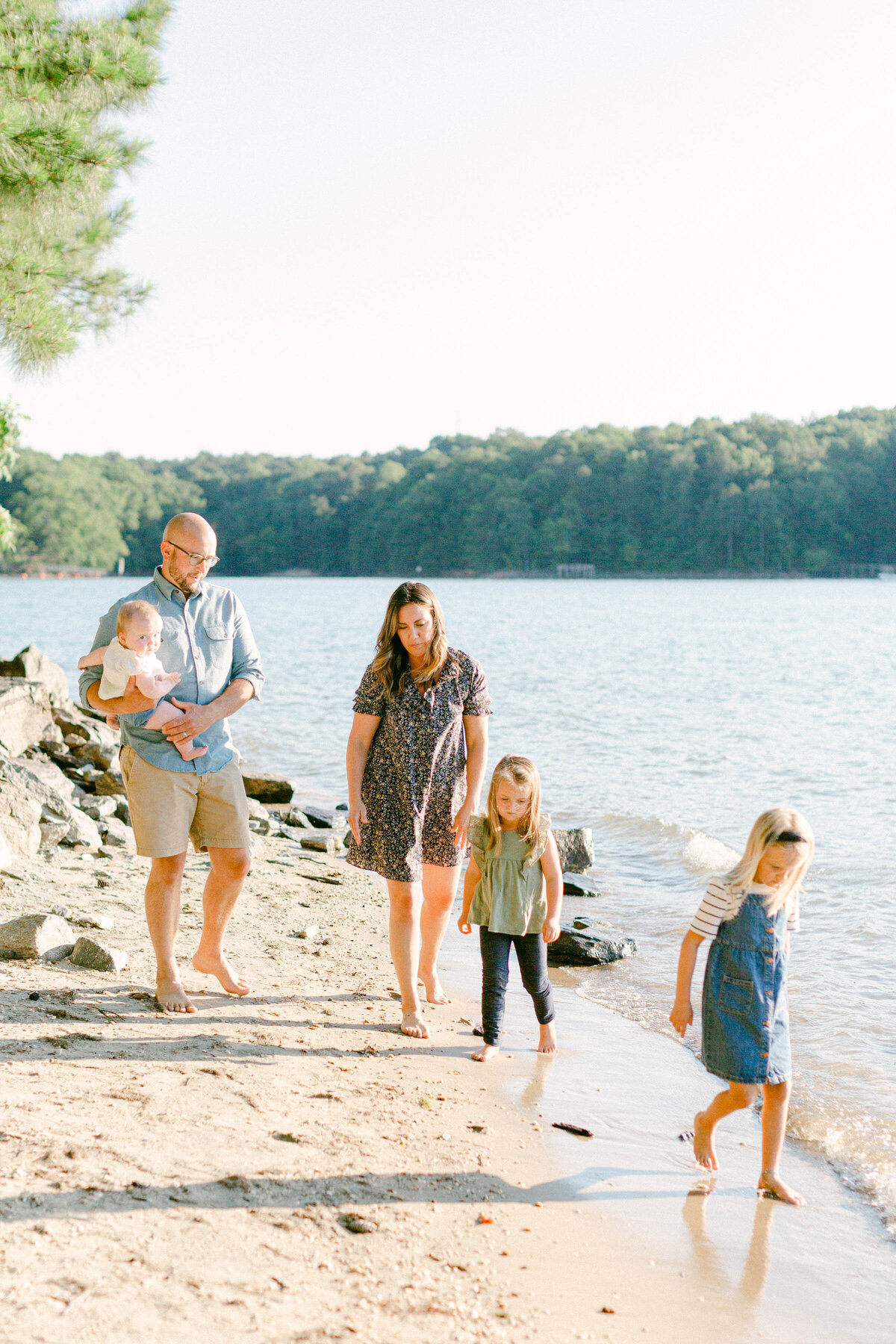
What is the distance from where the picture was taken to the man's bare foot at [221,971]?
15.4ft

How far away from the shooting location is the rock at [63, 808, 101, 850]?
6996mm

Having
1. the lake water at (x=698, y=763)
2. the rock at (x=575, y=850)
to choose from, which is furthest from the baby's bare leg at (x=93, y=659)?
the rock at (x=575, y=850)

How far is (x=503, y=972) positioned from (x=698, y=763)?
35.6ft

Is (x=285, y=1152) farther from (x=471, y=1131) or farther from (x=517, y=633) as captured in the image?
(x=517, y=633)

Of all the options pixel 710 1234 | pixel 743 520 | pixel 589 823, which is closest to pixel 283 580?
pixel 743 520

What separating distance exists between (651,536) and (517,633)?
67790mm

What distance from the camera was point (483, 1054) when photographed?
4539mm

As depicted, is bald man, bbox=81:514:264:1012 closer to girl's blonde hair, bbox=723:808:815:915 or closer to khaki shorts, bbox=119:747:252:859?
khaki shorts, bbox=119:747:252:859

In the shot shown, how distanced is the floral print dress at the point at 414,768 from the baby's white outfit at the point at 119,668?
2.76 ft

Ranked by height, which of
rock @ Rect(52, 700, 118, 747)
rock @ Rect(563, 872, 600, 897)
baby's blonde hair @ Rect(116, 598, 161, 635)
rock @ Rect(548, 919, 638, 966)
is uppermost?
baby's blonde hair @ Rect(116, 598, 161, 635)

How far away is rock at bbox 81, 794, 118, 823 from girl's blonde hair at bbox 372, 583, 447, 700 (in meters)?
4.15

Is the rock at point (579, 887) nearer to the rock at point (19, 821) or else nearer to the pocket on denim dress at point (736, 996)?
the rock at point (19, 821)

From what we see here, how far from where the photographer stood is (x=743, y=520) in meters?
99.0

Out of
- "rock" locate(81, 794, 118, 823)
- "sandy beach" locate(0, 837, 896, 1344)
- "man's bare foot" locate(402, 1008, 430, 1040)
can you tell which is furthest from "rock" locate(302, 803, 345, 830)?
"man's bare foot" locate(402, 1008, 430, 1040)
